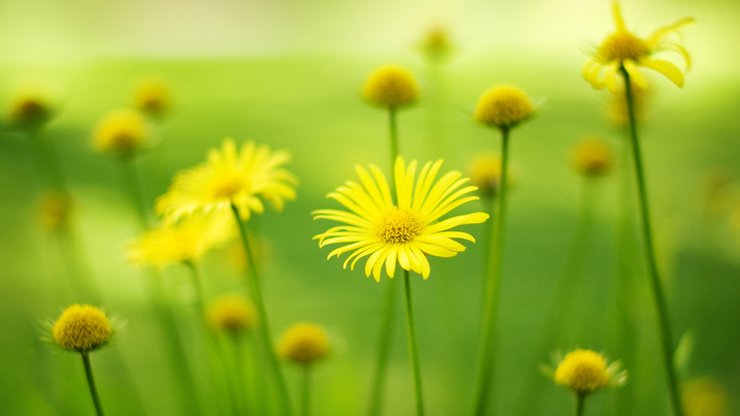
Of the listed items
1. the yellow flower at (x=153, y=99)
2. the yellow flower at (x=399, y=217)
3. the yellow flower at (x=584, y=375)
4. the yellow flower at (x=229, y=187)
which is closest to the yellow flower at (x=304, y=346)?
the yellow flower at (x=229, y=187)

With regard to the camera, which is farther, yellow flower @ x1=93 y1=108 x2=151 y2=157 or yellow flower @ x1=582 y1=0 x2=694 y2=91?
yellow flower @ x1=93 y1=108 x2=151 y2=157

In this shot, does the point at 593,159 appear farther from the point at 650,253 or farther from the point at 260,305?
the point at 260,305

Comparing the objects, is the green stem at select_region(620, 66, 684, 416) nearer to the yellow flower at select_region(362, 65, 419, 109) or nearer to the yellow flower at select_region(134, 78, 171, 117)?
the yellow flower at select_region(362, 65, 419, 109)

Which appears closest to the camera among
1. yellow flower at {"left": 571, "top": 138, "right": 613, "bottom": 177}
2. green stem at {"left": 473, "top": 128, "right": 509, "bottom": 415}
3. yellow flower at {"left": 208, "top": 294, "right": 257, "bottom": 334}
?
green stem at {"left": 473, "top": 128, "right": 509, "bottom": 415}

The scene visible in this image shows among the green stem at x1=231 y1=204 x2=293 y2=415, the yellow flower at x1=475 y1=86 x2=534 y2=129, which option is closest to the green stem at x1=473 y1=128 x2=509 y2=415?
the yellow flower at x1=475 y1=86 x2=534 y2=129

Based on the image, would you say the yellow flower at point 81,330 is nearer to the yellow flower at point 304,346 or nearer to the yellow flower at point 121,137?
the yellow flower at point 304,346

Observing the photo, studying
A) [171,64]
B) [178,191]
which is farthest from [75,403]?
[171,64]

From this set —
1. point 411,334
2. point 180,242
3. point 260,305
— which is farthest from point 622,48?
point 180,242

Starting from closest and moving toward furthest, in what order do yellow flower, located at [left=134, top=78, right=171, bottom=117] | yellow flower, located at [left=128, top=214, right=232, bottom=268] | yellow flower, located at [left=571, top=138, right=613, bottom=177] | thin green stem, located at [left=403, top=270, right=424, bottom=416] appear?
1. thin green stem, located at [left=403, top=270, right=424, bottom=416]
2. yellow flower, located at [left=128, top=214, right=232, bottom=268]
3. yellow flower, located at [left=571, top=138, right=613, bottom=177]
4. yellow flower, located at [left=134, top=78, right=171, bottom=117]
